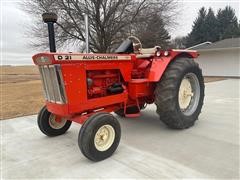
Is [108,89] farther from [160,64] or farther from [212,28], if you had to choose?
[212,28]

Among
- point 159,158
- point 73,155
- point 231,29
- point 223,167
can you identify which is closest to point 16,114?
point 73,155

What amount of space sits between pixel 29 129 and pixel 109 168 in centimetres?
229

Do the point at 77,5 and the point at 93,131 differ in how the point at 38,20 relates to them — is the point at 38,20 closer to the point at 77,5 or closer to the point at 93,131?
the point at 77,5

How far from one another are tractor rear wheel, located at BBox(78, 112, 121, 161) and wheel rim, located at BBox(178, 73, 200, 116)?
5.69ft

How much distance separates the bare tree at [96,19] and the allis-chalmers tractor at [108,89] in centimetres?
837

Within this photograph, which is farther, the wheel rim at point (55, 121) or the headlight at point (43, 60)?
the wheel rim at point (55, 121)

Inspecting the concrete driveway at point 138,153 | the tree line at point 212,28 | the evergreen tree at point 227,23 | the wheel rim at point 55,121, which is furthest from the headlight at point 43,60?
the evergreen tree at point 227,23

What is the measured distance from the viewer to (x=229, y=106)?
226 inches

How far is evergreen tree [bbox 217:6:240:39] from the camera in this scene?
108ft

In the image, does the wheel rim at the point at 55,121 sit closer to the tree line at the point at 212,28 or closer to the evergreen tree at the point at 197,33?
the tree line at the point at 212,28

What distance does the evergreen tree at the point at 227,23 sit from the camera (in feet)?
108

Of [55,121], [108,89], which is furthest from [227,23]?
[55,121]

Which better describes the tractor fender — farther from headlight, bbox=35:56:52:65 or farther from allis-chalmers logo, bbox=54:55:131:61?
headlight, bbox=35:56:52:65

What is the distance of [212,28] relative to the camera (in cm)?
3475
